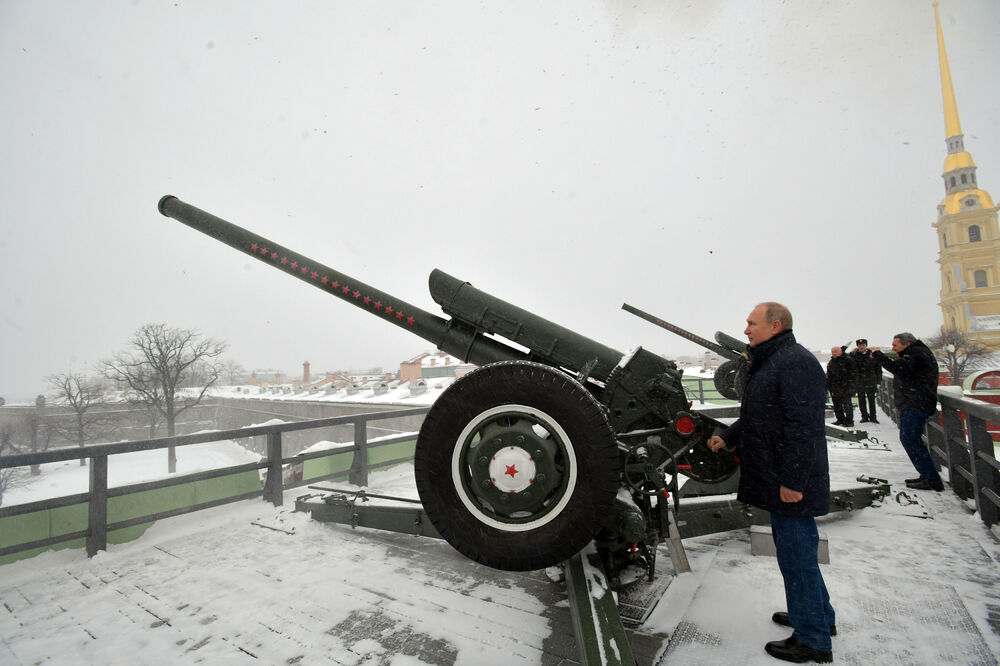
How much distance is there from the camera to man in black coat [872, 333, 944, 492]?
4090mm

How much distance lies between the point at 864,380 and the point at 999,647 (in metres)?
8.68

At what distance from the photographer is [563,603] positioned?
2430 millimetres

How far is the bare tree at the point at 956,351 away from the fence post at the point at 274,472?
32.9m

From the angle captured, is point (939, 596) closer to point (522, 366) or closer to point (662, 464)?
point (662, 464)

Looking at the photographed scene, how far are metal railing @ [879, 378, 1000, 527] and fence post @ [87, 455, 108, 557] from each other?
6.57m

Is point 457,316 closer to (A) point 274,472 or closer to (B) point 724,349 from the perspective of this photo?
(A) point 274,472

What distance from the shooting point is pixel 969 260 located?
3925 cm

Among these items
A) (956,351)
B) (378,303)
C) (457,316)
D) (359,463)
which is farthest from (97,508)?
(956,351)

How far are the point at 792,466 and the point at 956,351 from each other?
37964 millimetres

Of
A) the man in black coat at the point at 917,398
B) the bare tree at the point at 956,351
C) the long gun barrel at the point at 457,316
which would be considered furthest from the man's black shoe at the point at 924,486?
the bare tree at the point at 956,351

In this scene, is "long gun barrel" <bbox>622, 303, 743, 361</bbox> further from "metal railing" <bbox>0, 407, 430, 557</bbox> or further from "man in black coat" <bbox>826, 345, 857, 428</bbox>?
"metal railing" <bbox>0, 407, 430, 557</bbox>

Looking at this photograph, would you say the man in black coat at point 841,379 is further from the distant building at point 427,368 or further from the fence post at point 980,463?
the distant building at point 427,368

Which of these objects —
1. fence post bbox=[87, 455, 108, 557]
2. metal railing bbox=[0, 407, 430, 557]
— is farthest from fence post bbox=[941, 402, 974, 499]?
fence post bbox=[87, 455, 108, 557]

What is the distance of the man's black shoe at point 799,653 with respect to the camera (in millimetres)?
1825
